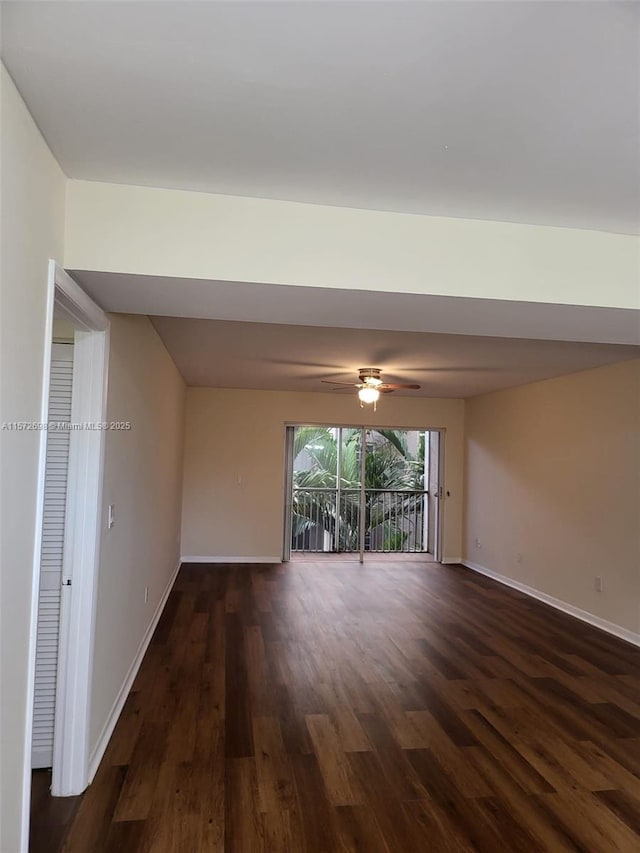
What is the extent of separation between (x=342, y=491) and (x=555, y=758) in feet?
18.1

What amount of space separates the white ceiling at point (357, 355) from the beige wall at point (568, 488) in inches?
10.6

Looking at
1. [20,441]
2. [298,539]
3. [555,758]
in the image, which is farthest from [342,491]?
[20,441]

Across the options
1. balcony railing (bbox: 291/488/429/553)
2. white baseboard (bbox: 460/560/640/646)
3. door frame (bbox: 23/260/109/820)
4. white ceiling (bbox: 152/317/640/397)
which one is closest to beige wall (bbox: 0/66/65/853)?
door frame (bbox: 23/260/109/820)

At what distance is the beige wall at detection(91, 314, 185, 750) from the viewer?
2365 mm

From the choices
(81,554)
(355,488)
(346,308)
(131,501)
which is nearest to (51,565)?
(81,554)

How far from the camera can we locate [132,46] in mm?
1130

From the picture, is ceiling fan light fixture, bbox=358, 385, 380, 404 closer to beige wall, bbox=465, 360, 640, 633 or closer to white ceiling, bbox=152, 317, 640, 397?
white ceiling, bbox=152, 317, 640, 397

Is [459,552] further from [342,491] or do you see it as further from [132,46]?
[132,46]

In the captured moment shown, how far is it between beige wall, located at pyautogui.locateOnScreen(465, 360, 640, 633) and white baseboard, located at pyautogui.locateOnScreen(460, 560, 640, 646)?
0.04 m

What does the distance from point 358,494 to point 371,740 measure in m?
5.32

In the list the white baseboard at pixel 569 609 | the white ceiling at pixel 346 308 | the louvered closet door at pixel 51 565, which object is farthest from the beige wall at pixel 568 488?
the louvered closet door at pixel 51 565

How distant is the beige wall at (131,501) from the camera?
2.37 meters

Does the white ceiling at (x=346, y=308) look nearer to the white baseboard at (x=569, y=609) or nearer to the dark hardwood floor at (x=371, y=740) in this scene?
the dark hardwood floor at (x=371, y=740)

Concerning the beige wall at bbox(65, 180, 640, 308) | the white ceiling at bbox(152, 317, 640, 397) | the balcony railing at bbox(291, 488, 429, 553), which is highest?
the white ceiling at bbox(152, 317, 640, 397)
